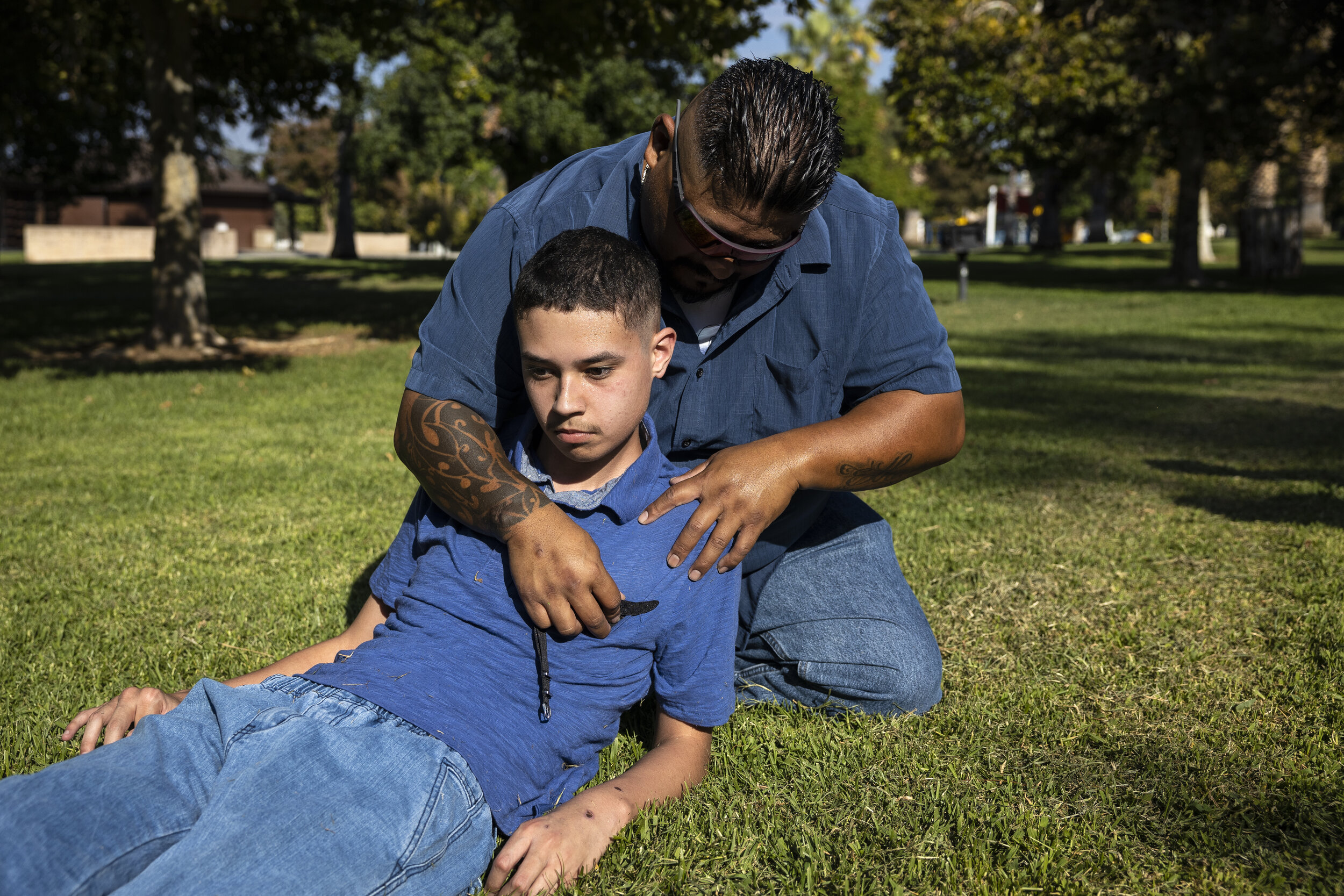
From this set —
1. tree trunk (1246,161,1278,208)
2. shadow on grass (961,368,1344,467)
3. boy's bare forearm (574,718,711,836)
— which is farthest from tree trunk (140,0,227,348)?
tree trunk (1246,161,1278,208)

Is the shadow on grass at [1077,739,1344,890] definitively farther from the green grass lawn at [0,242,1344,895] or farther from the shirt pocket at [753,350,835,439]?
the shirt pocket at [753,350,835,439]

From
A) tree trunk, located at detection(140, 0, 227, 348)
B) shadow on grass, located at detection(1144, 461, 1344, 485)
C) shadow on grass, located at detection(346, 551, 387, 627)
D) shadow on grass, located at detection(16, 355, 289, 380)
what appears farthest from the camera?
tree trunk, located at detection(140, 0, 227, 348)

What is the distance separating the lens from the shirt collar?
2.48 meters

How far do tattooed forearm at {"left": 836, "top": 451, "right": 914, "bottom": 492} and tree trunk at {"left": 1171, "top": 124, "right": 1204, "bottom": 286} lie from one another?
819 inches

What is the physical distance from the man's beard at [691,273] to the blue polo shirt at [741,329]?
0.04 meters

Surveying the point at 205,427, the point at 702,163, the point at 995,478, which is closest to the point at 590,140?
the point at 205,427

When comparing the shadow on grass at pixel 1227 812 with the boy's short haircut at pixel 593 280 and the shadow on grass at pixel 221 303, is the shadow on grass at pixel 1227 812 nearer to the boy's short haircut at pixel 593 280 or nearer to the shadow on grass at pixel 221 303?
the boy's short haircut at pixel 593 280

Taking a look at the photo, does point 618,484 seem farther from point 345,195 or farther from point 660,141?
point 345,195

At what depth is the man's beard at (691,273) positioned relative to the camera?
2.62 m

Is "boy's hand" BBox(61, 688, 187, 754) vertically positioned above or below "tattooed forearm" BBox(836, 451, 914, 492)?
below

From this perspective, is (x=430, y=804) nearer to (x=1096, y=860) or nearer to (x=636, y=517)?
(x=636, y=517)

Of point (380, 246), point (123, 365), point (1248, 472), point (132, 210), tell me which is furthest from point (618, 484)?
point (132, 210)

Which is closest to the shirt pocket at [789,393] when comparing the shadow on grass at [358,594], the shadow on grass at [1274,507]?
the shadow on grass at [358,594]

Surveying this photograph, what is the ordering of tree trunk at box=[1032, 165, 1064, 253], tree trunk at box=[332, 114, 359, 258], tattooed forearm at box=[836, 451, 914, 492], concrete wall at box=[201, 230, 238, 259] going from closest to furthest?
tattooed forearm at box=[836, 451, 914, 492]
tree trunk at box=[332, 114, 359, 258]
tree trunk at box=[1032, 165, 1064, 253]
concrete wall at box=[201, 230, 238, 259]
